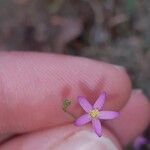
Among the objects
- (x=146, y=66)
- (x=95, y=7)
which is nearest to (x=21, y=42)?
(x=95, y=7)

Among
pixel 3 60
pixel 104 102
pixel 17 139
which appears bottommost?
pixel 17 139

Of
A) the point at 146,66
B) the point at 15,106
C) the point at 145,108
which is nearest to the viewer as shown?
the point at 15,106

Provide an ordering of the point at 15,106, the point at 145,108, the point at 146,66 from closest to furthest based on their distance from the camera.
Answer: the point at 15,106
the point at 145,108
the point at 146,66

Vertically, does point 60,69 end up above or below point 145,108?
above

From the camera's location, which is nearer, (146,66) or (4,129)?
(4,129)

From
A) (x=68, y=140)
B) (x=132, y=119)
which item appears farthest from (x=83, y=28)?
(x=68, y=140)

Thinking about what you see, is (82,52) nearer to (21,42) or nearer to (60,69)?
(21,42)
